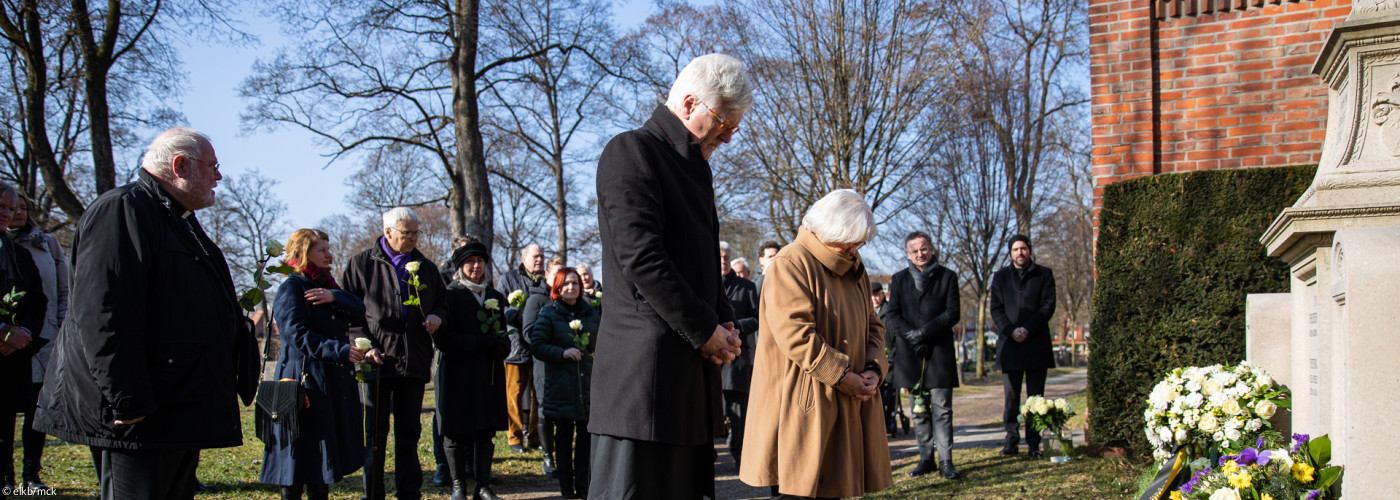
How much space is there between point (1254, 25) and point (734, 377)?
5460mm

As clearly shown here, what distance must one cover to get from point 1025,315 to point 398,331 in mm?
5621

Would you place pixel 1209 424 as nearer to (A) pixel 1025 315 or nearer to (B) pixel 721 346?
(B) pixel 721 346

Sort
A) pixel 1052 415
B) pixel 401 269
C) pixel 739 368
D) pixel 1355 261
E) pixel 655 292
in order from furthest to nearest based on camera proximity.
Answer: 1. pixel 739 368
2. pixel 1052 415
3. pixel 401 269
4. pixel 1355 261
5. pixel 655 292

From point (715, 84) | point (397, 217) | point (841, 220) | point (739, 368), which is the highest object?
point (715, 84)

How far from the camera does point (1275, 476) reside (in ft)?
12.7

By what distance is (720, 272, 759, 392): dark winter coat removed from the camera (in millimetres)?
8297

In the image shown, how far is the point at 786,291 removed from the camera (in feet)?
13.9

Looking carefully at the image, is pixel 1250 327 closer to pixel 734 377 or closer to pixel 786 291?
pixel 786 291

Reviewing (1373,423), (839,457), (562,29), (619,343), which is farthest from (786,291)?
(562,29)

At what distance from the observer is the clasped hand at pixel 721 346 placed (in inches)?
111

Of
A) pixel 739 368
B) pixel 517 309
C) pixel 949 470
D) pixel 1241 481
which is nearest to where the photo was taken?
pixel 1241 481

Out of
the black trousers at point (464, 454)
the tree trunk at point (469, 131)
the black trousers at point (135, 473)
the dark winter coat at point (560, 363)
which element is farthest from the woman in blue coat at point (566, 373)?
the tree trunk at point (469, 131)

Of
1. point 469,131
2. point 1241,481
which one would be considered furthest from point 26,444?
point 469,131

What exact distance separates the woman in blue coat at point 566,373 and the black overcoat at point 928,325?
8.61 feet
